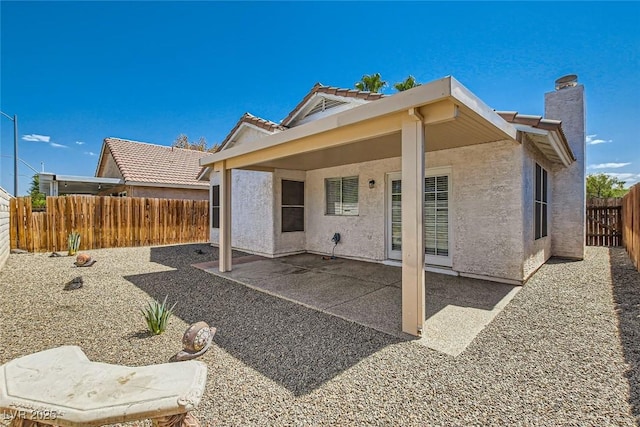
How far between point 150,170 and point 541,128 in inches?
666

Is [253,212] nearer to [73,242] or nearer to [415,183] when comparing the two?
[73,242]

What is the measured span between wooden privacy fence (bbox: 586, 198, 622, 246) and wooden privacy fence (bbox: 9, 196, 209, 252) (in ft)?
56.0

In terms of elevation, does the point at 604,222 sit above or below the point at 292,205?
below

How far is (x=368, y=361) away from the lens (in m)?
2.94

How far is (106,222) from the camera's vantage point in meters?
11.3

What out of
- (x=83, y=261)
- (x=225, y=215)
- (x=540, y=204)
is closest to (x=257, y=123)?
(x=225, y=215)

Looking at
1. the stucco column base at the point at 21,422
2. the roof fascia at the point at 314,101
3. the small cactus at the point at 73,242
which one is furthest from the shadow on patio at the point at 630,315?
the small cactus at the point at 73,242

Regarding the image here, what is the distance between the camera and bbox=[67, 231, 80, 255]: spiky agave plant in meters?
9.52

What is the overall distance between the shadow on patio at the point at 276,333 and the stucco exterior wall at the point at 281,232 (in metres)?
3.24

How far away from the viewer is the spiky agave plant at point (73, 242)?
375 inches

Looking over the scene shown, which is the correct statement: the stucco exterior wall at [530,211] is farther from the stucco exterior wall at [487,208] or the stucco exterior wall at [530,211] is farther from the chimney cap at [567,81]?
the chimney cap at [567,81]

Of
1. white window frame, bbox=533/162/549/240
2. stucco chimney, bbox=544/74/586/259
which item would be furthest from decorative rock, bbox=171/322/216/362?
stucco chimney, bbox=544/74/586/259

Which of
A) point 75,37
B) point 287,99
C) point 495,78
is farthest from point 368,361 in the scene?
point 287,99

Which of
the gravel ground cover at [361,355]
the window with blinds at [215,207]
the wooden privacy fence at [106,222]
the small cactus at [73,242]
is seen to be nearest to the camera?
the gravel ground cover at [361,355]
